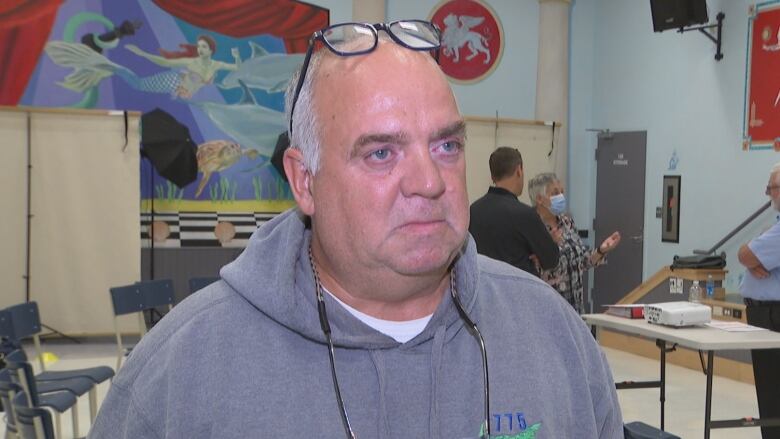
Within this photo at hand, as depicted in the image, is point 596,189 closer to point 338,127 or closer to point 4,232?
point 4,232

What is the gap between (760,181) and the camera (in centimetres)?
738

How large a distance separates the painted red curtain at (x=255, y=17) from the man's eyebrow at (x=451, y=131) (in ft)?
24.6

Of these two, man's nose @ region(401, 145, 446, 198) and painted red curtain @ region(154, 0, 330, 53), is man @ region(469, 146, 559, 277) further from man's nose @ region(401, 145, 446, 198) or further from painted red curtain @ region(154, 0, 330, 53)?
painted red curtain @ region(154, 0, 330, 53)

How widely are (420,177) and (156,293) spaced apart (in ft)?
16.1

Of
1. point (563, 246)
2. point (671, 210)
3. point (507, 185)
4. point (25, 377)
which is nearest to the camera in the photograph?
point (25, 377)

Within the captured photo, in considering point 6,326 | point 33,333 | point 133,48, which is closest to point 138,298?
point 33,333

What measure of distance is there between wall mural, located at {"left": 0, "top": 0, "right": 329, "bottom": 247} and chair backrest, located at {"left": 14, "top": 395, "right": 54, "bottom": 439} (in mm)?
5140

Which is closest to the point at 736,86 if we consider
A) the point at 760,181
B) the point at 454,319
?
the point at 760,181

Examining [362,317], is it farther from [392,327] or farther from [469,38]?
[469,38]

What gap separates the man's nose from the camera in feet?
3.62

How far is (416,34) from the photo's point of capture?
1224 millimetres

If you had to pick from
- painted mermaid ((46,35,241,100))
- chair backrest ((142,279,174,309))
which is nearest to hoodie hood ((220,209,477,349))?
chair backrest ((142,279,174,309))

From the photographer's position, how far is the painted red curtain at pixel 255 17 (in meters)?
8.31

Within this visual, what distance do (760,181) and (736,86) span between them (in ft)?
3.24
